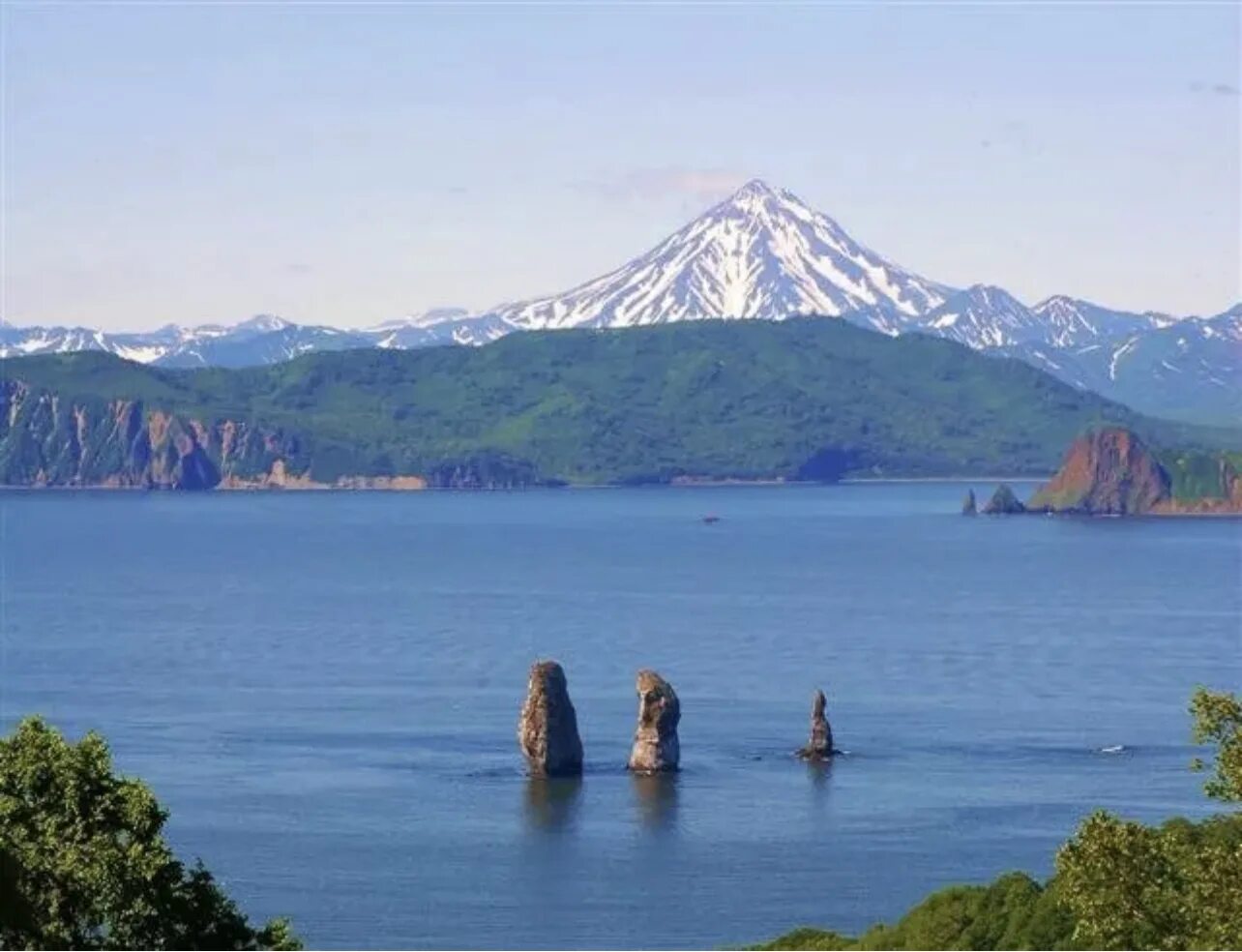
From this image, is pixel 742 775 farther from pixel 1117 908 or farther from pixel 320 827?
pixel 1117 908

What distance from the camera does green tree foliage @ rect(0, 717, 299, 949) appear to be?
113 ft

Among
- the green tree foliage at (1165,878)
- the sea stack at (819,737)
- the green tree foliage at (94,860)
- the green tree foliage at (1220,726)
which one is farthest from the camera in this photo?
the sea stack at (819,737)

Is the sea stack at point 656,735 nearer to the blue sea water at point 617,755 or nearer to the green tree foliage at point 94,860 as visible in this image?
the blue sea water at point 617,755

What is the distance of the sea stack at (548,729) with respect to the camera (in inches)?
4072

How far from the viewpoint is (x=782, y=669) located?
474ft

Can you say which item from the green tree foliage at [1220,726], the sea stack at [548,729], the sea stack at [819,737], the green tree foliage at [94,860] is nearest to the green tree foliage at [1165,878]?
the green tree foliage at [1220,726]

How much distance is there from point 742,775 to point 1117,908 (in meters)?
70.6

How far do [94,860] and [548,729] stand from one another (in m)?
69.4

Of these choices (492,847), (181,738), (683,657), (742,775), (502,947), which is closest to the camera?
(502,947)

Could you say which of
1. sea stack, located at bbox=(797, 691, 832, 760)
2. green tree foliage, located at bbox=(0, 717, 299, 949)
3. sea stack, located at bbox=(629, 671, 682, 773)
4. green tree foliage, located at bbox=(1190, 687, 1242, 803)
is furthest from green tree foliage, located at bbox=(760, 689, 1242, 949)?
sea stack, located at bbox=(797, 691, 832, 760)

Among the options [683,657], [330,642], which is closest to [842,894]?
[683,657]

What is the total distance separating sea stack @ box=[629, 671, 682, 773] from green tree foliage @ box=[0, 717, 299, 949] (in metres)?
66.4

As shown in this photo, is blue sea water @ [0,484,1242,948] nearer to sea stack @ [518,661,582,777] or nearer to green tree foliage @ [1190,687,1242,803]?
sea stack @ [518,661,582,777]

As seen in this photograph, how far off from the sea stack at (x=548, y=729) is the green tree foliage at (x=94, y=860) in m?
66.3
